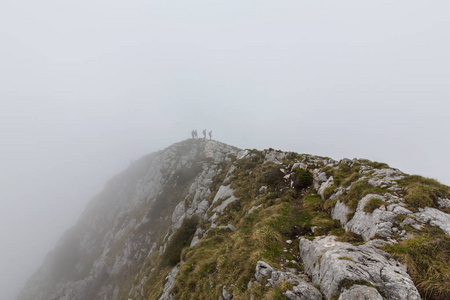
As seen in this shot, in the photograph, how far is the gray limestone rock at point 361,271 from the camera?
651 cm

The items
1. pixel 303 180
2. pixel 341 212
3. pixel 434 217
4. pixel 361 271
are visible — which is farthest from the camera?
pixel 303 180

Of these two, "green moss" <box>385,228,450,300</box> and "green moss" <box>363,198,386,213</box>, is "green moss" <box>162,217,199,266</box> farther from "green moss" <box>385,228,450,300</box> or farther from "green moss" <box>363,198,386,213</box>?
"green moss" <box>385,228,450,300</box>

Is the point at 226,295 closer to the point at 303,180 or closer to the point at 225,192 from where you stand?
the point at 303,180

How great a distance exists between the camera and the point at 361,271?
7.12m

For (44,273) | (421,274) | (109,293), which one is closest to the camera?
(421,274)

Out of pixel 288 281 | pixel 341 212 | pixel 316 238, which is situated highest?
pixel 341 212

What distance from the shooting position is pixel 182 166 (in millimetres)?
69188

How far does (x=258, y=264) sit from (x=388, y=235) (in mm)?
7552

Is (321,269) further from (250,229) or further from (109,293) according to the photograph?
(109,293)

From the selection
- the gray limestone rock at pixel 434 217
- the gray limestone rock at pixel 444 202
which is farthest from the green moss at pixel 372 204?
the gray limestone rock at pixel 444 202

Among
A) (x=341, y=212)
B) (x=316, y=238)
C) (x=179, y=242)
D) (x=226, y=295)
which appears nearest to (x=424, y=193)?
(x=341, y=212)

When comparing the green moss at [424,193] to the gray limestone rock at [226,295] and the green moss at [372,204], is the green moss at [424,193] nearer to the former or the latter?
the green moss at [372,204]

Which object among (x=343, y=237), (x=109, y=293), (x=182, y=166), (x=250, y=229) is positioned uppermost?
(x=343, y=237)

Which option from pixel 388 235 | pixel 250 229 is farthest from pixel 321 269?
pixel 250 229
